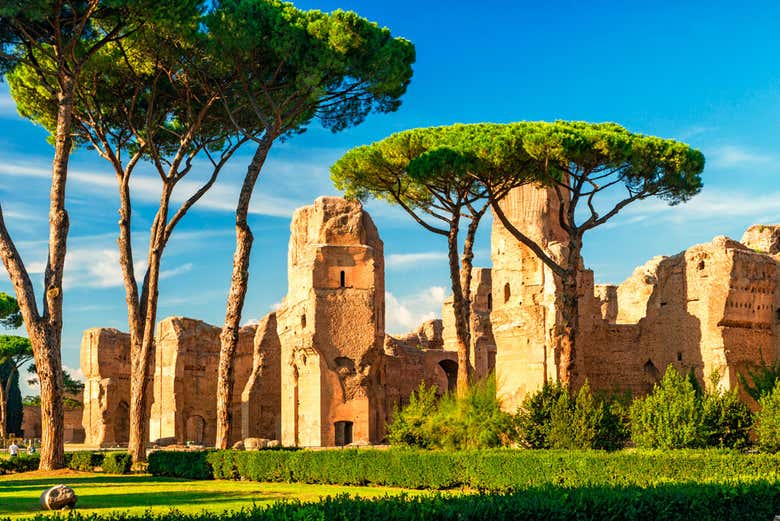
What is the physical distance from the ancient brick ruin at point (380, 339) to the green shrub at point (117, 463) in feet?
24.7

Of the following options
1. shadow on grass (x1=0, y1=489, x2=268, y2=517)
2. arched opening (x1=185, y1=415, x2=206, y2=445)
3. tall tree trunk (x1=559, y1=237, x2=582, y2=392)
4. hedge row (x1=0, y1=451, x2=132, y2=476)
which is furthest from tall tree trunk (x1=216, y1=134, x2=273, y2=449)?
arched opening (x1=185, y1=415, x2=206, y2=445)

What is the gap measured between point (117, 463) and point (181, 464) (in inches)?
69.8

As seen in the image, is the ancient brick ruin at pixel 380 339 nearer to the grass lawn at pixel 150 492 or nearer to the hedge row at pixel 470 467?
the hedge row at pixel 470 467

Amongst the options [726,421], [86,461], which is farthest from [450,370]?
[726,421]

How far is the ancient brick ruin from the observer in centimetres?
2367

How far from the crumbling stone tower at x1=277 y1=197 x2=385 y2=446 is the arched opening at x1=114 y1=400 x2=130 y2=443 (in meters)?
9.98

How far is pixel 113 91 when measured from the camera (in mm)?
23656

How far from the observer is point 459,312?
24391 mm

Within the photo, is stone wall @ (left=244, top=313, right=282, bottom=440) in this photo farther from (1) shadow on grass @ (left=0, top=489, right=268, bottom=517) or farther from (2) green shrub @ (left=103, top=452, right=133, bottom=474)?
(1) shadow on grass @ (left=0, top=489, right=268, bottom=517)

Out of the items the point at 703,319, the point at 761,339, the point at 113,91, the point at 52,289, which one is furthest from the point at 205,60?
the point at 761,339

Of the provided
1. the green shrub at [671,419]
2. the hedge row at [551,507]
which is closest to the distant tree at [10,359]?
the green shrub at [671,419]

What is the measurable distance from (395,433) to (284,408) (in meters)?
9.92

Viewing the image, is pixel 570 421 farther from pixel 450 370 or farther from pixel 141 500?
pixel 450 370

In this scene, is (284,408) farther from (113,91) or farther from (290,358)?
(113,91)
